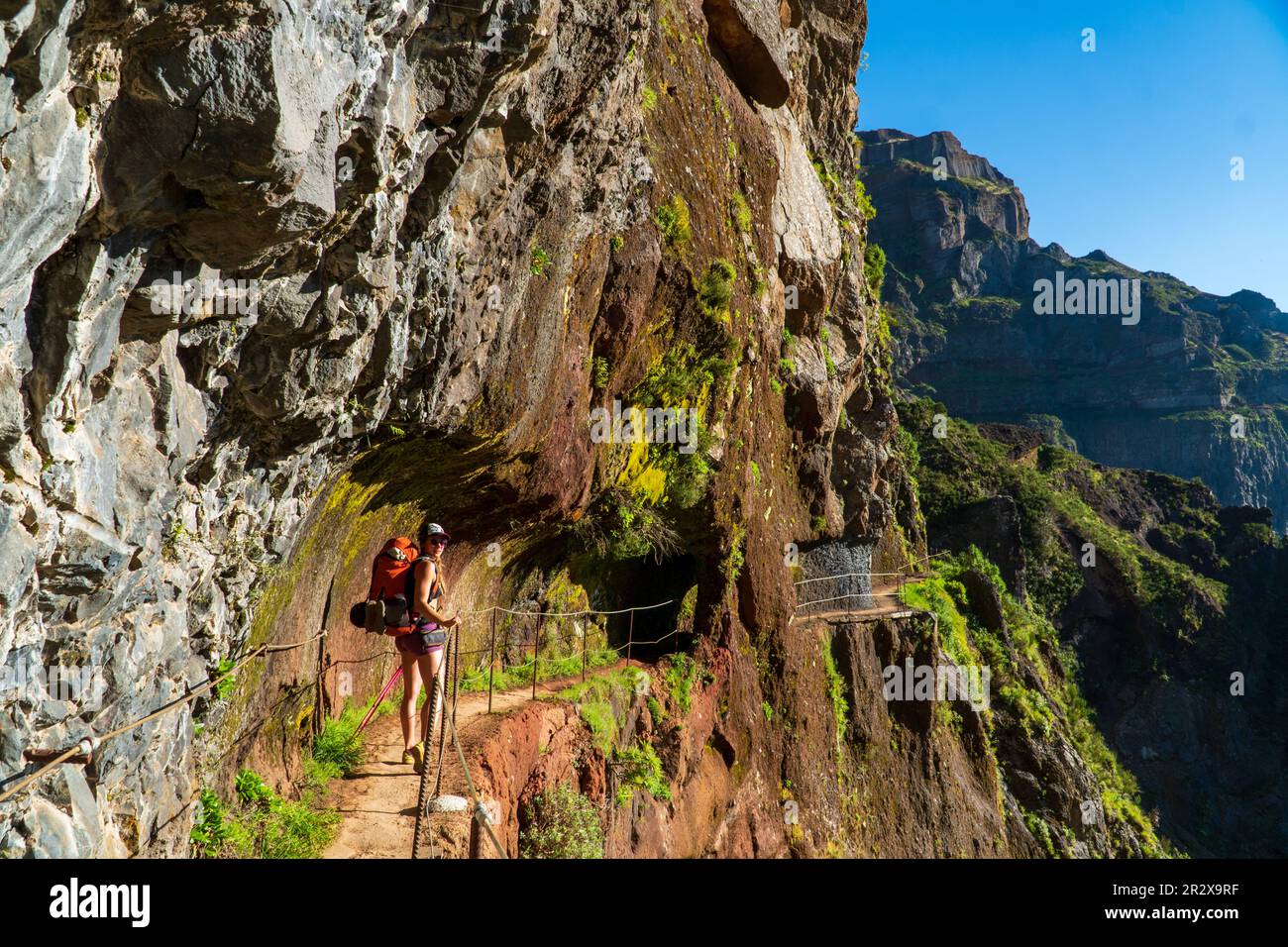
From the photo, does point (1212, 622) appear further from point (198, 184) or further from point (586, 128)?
point (198, 184)

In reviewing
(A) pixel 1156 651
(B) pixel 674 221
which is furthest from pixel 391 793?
(A) pixel 1156 651

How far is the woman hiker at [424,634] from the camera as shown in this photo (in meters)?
5.80

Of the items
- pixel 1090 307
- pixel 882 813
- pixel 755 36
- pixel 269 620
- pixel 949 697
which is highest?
pixel 1090 307

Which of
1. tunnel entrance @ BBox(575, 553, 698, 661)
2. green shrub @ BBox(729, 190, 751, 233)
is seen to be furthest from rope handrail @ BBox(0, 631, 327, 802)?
green shrub @ BBox(729, 190, 751, 233)

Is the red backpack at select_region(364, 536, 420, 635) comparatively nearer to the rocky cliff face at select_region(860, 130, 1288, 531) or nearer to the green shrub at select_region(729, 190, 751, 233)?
the green shrub at select_region(729, 190, 751, 233)

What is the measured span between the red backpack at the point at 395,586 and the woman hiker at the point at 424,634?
8 cm

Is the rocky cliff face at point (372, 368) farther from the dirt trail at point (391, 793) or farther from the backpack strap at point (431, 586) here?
the backpack strap at point (431, 586)

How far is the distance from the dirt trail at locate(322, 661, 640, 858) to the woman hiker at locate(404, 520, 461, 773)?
0.26 m

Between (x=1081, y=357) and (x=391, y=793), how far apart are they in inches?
3678

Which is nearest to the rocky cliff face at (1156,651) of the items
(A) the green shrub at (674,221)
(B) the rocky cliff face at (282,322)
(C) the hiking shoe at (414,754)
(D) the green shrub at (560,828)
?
(A) the green shrub at (674,221)
